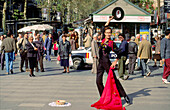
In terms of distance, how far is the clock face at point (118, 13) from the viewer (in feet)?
84.9

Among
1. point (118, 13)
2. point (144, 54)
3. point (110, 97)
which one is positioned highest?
point (118, 13)

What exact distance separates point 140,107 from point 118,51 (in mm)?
1442

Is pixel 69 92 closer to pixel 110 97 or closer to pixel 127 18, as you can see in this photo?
pixel 110 97

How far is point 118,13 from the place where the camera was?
2605 cm

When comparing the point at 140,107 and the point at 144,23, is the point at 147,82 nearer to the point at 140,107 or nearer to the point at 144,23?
the point at 140,107

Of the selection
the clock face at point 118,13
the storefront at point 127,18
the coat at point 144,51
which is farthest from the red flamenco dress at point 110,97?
the clock face at point 118,13

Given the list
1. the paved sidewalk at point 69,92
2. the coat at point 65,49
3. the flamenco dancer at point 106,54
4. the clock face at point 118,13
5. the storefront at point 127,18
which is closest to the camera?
the flamenco dancer at point 106,54

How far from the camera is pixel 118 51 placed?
25.4 feet

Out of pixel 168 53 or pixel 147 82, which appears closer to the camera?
pixel 168 53

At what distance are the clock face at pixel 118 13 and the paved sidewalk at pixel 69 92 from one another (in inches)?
519

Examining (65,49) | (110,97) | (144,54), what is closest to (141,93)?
(110,97)

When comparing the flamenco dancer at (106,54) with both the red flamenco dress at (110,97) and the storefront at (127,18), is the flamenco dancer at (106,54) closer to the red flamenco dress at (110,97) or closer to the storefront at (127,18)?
the red flamenco dress at (110,97)

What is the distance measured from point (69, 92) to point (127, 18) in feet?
56.3

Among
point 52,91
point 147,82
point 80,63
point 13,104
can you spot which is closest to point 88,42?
point 80,63
